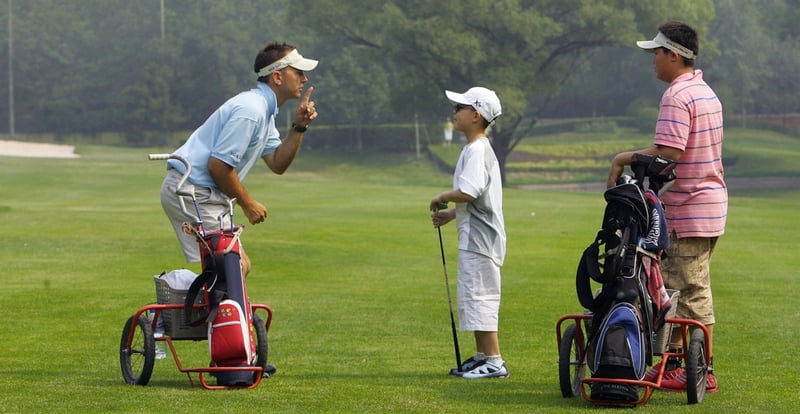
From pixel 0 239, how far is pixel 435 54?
3843cm

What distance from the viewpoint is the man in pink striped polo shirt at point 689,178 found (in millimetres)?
7324

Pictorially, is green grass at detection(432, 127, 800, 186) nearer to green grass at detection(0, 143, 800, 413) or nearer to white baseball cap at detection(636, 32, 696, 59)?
green grass at detection(0, 143, 800, 413)

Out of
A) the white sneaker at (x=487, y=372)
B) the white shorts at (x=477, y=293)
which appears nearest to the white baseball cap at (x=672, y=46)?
the white shorts at (x=477, y=293)

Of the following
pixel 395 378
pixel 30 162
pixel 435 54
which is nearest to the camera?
pixel 395 378

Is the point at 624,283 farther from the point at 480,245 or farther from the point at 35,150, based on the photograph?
the point at 35,150

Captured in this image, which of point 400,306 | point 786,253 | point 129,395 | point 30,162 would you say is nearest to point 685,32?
point 129,395

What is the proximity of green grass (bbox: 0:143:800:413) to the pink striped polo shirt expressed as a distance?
0.98 m

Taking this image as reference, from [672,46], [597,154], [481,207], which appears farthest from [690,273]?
[597,154]

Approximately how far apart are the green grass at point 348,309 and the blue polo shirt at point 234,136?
1307mm

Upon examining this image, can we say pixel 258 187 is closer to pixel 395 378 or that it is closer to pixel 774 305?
pixel 774 305

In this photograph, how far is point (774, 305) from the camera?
13477 mm

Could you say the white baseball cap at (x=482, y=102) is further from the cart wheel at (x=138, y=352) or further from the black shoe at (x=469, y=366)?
the cart wheel at (x=138, y=352)

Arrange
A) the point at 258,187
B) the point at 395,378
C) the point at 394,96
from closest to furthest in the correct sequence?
the point at 395,378 < the point at 258,187 < the point at 394,96

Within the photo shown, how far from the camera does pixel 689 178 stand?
24.3ft
